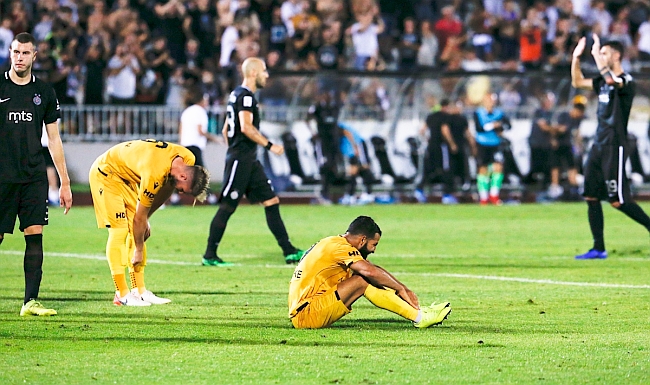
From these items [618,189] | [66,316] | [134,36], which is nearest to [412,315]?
[66,316]

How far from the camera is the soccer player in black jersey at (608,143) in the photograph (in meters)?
13.9

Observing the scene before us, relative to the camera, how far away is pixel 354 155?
25625mm

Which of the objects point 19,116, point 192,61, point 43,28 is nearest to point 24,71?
point 19,116

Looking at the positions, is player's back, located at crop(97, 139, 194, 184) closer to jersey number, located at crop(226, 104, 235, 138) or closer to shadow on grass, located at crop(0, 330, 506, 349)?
shadow on grass, located at crop(0, 330, 506, 349)

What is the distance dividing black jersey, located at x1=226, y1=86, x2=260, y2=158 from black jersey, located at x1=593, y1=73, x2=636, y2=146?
418 cm

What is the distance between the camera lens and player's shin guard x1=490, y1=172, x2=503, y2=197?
25.5 m

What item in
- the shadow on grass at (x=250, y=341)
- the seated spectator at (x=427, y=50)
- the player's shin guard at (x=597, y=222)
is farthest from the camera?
the seated spectator at (x=427, y=50)

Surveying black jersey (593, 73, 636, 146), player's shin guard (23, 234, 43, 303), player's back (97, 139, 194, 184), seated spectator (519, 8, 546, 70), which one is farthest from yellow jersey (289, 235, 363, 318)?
seated spectator (519, 8, 546, 70)

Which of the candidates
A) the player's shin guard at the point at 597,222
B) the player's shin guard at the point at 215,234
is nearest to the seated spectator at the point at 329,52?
the player's shin guard at the point at 597,222

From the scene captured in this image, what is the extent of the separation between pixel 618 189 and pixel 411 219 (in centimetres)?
718

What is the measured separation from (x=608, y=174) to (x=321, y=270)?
664 cm

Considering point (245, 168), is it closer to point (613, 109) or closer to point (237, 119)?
point (237, 119)

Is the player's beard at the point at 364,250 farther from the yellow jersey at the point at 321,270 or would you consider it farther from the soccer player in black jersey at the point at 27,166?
the soccer player in black jersey at the point at 27,166

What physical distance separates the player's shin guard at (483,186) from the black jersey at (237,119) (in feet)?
41.0
